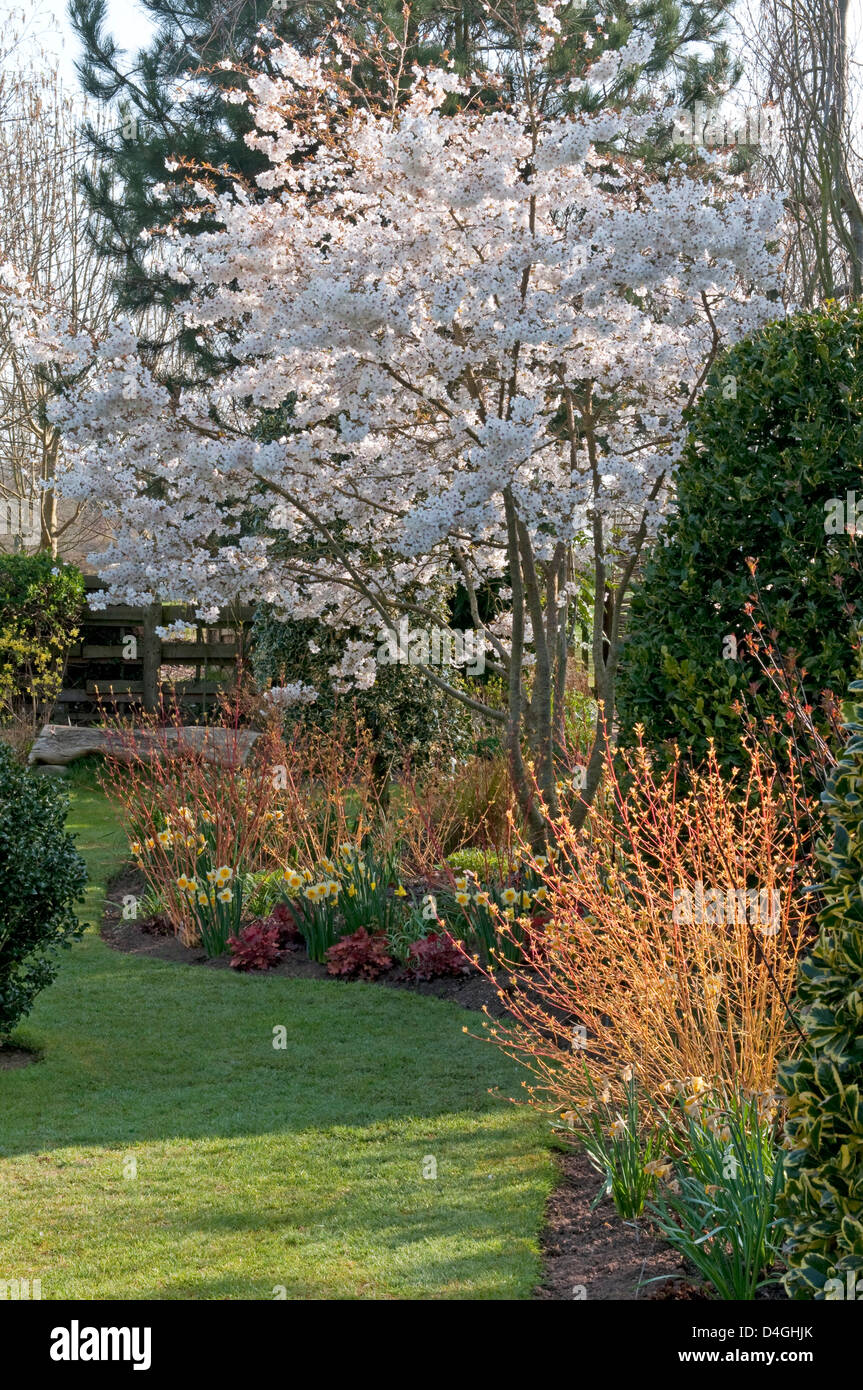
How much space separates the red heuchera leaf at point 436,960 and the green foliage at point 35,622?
24.7ft

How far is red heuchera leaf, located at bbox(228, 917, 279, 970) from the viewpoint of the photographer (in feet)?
19.7

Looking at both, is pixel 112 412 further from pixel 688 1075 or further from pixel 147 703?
pixel 147 703

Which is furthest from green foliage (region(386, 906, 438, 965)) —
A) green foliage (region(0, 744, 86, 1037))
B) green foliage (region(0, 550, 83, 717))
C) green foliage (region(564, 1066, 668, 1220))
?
green foliage (region(0, 550, 83, 717))

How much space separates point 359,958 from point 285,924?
2.12 feet

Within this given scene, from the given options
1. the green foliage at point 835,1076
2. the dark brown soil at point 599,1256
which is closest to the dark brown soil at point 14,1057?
the dark brown soil at point 599,1256

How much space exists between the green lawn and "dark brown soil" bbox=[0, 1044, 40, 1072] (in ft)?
0.20

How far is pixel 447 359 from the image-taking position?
583cm

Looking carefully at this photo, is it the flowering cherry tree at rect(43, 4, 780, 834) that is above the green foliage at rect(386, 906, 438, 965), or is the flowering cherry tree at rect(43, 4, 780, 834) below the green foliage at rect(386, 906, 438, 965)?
above

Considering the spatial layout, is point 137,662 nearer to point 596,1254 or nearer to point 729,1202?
point 596,1254

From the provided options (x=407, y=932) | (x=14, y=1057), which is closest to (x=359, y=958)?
(x=407, y=932)

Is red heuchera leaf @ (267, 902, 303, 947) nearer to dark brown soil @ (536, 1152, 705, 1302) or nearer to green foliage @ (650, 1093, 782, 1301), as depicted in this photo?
dark brown soil @ (536, 1152, 705, 1302)

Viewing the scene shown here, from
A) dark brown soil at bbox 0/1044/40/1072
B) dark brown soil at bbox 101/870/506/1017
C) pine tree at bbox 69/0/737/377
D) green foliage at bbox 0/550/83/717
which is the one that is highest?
pine tree at bbox 69/0/737/377
